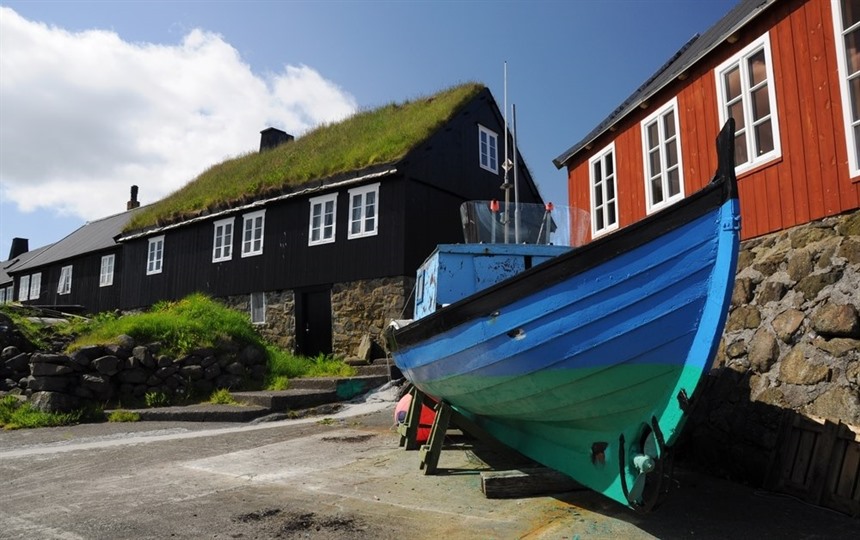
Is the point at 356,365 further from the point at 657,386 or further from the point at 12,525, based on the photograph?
the point at 657,386

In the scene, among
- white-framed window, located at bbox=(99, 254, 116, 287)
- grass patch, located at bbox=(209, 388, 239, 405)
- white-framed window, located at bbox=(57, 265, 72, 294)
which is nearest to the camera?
grass patch, located at bbox=(209, 388, 239, 405)

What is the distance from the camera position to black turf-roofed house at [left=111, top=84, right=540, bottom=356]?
575 inches

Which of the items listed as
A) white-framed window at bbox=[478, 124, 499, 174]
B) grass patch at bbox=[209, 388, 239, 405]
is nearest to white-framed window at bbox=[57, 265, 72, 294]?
grass patch at bbox=[209, 388, 239, 405]

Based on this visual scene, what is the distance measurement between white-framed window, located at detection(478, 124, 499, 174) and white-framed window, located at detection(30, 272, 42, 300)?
24086mm

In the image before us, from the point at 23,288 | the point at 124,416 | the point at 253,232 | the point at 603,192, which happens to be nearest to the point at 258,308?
the point at 253,232

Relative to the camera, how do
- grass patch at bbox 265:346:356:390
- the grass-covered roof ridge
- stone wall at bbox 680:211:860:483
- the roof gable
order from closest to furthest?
stone wall at bbox 680:211:860:483, the roof gable, grass patch at bbox 265:346:356:390, the grass-covered roof ridge

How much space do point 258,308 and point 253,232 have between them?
2.43 meters

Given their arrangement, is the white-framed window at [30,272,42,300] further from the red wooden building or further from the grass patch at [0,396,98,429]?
the red wooden building

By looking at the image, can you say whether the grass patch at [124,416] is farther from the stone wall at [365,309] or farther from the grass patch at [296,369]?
the stone wall at [365,309]

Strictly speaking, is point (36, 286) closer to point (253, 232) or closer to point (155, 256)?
point (155, 256)

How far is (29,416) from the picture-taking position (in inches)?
371

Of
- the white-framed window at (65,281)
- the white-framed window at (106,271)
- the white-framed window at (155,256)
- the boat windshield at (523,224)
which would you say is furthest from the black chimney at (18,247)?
the boat windshield at (523,224)

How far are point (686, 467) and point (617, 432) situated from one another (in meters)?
2.53

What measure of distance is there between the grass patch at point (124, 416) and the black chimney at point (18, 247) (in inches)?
1619
